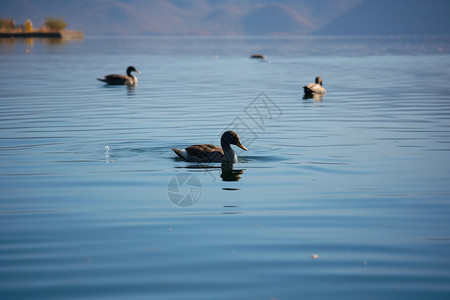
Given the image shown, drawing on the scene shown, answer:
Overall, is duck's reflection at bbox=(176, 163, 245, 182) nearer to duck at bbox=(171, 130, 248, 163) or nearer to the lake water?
the lake water

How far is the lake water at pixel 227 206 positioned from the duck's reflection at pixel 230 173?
0.23 feet

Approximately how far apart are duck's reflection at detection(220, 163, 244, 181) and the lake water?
7 centimetres

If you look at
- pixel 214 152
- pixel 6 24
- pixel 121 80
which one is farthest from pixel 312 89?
pixel 6 24

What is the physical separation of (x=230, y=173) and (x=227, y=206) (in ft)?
9.97

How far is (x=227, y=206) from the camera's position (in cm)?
1125

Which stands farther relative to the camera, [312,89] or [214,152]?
[312,89]

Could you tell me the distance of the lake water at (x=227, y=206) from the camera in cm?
776

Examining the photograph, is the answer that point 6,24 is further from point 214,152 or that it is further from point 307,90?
point 214,152

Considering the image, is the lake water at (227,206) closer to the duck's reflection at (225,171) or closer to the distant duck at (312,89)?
the duck's reflection at (225,171)

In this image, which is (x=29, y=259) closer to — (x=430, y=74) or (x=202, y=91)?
(x=202, y=91)

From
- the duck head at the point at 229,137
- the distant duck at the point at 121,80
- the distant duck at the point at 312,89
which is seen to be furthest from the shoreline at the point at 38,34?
the duck head at the point at 229,137

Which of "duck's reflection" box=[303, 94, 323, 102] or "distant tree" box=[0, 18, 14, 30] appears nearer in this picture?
"duck's reflection" box=[303, 94, 323, 102]

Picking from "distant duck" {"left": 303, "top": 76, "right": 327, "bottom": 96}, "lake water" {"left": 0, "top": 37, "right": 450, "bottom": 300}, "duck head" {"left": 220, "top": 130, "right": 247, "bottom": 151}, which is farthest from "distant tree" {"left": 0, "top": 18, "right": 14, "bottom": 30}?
"duck head" {"left": 220, "top": 130, "right": 247, "bottom": 151}

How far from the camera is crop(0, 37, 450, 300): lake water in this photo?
25.5 ft
